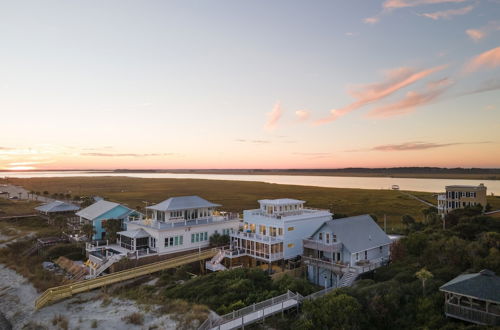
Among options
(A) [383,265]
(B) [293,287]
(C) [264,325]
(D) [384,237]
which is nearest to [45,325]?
(C) [264,325]

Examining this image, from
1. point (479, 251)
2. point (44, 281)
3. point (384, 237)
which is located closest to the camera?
point (479, 251)

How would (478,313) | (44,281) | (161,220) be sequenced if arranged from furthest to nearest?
1. (161,220)
2. (44,281)
3. (478,313)

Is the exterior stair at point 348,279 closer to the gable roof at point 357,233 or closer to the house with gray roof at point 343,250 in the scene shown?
the house with gray roof at point 343,250

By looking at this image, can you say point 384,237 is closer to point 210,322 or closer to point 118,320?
point 210,322

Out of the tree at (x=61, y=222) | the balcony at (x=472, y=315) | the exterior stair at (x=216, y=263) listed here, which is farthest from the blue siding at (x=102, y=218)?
the balcony at (x=472, y=315)

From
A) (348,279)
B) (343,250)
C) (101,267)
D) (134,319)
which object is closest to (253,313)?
(134,319)

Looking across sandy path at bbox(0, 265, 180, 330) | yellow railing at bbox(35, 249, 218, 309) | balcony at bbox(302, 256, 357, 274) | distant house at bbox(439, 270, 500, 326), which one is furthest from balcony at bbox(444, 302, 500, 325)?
yellow railing at bbox(35, 249, 218, 309)

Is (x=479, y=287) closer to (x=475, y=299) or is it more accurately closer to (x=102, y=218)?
(x=475, y=299)
